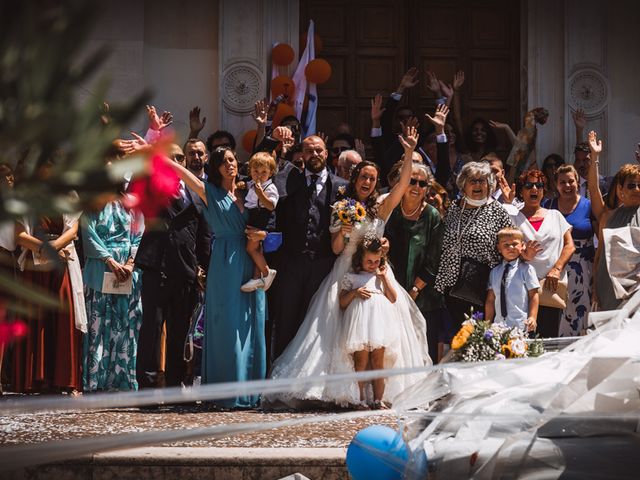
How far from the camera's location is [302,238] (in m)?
9.39

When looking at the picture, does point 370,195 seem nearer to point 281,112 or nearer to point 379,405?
point 379,405

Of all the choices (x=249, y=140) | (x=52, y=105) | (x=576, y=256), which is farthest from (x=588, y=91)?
(x=52, y=105)

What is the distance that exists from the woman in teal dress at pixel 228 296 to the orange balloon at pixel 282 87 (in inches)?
147

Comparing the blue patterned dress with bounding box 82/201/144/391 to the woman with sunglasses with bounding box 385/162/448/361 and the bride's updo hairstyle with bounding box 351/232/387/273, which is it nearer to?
the bride's updo hairstyle with bounding box 351/232/387/273

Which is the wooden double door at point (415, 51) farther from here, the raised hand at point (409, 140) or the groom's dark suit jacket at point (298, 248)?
the groom's dark suit jacket at point (298, 248)

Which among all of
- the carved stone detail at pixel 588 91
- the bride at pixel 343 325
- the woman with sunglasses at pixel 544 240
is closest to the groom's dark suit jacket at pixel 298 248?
the bride at pixel 343 325

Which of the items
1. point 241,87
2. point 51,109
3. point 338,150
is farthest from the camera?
point 241,87

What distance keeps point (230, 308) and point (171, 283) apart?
1.81ft

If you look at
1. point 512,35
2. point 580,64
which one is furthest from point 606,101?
point 512,35

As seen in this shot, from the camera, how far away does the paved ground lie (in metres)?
7.18

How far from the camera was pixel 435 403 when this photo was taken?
503 cm

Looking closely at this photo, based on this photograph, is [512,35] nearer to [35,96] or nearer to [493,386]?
[493,386]

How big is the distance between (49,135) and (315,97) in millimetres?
11916

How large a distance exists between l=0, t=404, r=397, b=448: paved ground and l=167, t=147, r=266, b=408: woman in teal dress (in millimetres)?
410
